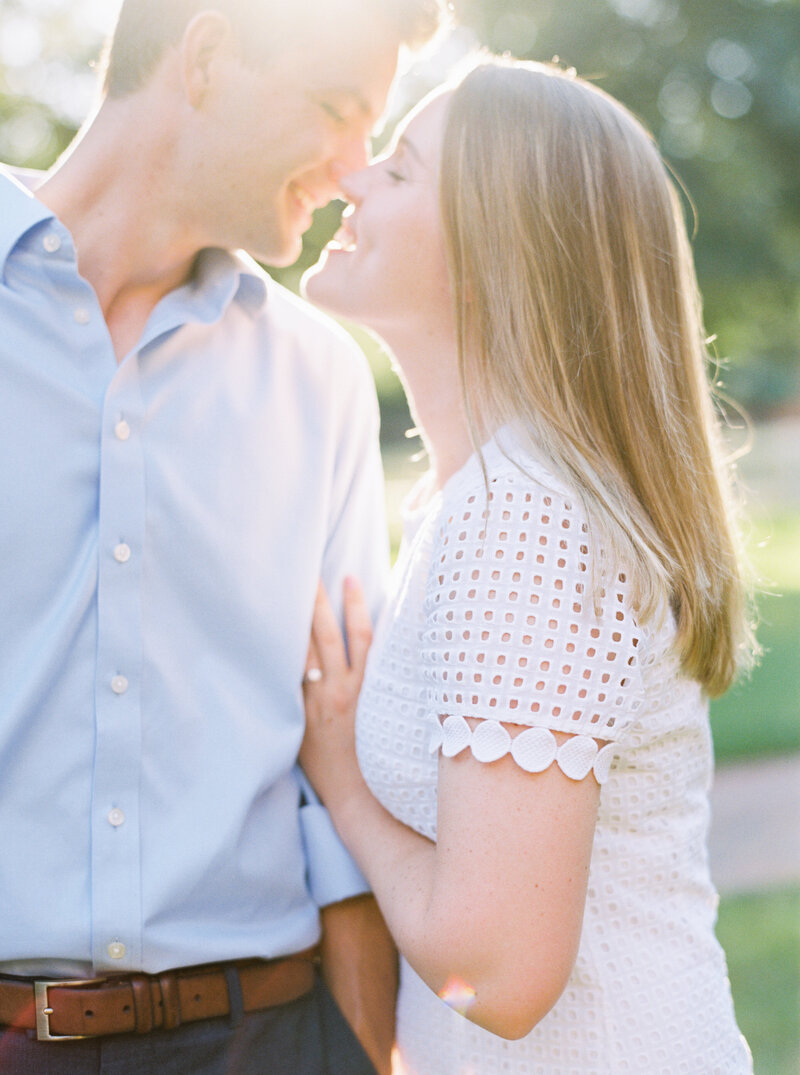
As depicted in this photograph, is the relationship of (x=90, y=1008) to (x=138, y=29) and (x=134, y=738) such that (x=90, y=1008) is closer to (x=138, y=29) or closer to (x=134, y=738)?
(x=134, y=738)

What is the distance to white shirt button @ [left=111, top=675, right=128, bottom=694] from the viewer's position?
6.27ft

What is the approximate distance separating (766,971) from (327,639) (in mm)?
3043

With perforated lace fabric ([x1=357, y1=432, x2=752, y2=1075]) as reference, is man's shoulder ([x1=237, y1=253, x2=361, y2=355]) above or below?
above

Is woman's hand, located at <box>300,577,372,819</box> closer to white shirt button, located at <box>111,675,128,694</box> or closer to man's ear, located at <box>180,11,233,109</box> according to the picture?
white shirt button, located at <box>111,675,128,694</box>

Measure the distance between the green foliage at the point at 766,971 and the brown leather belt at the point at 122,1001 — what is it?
255cm

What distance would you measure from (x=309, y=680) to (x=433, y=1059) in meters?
0.75

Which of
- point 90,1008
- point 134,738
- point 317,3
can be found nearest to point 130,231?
point 317,3

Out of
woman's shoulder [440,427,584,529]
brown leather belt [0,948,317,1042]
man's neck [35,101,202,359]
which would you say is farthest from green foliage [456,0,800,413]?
brown leather belt [0,948,317,1042]

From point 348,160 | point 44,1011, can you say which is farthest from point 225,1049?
point 348,160

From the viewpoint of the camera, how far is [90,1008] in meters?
1.86

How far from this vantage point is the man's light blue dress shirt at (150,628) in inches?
73.9

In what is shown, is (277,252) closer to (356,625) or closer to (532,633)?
(356,625)

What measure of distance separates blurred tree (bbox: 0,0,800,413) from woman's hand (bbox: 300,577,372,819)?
8.27 metres

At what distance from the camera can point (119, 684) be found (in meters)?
1.91
